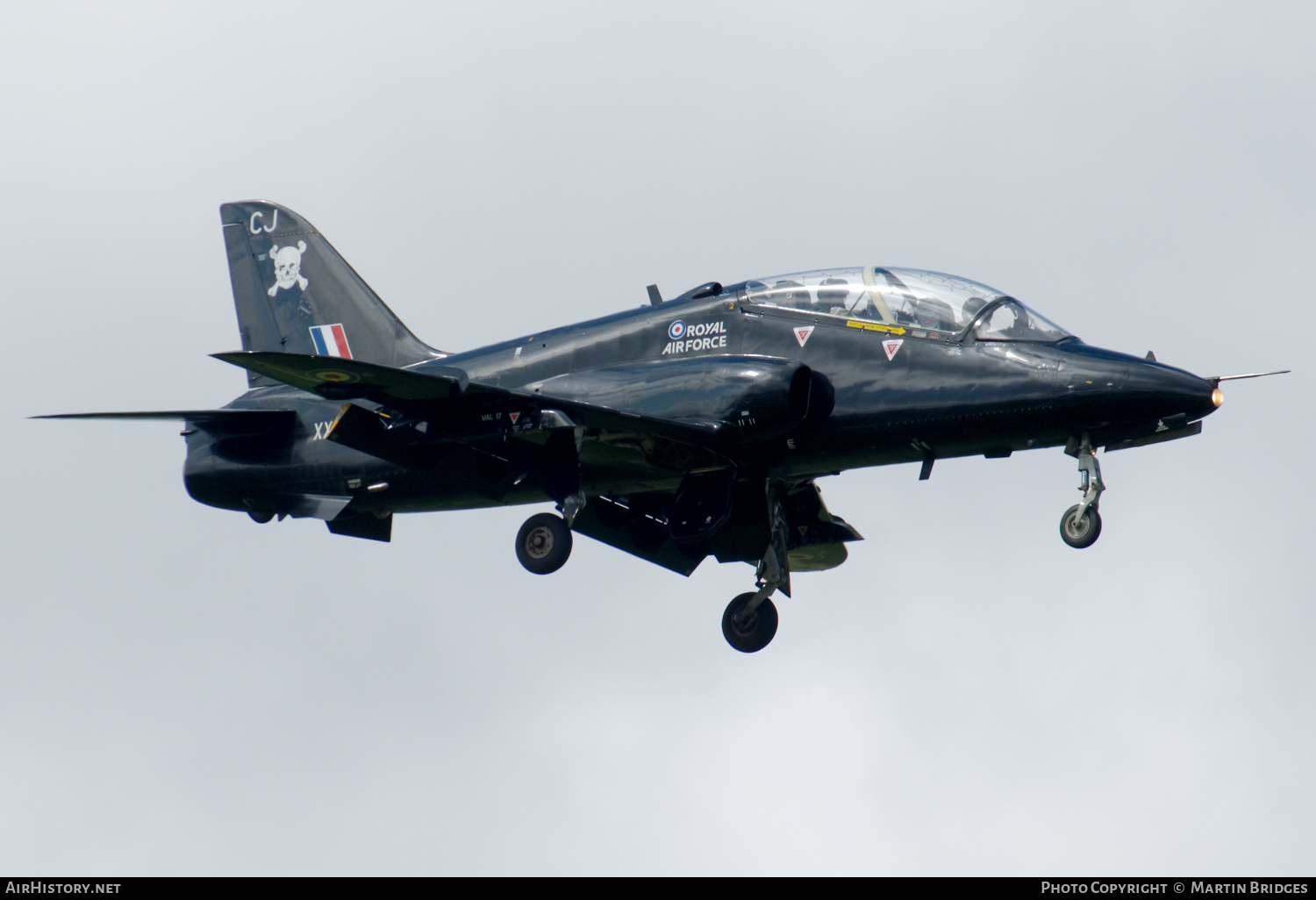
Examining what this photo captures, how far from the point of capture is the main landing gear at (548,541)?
2041cm

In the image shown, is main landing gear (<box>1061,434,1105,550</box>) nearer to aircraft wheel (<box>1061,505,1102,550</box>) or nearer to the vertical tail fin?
aircraft wheel (<box>1061,505,1102,550</box>)

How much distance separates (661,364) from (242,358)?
203 inches

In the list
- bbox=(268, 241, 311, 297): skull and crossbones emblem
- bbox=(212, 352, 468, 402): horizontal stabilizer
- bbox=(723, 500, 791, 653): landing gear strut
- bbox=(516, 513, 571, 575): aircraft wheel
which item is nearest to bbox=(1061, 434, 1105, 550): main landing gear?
bbox=(723, 500, 791, 653): landing gear strut

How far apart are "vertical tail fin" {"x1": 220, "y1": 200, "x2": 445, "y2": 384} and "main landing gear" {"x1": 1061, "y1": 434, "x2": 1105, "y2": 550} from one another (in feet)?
33.9

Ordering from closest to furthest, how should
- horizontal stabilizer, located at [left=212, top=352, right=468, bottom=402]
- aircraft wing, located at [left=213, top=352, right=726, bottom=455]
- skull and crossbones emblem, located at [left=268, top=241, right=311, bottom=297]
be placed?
horizontal stabilizer, located at [left=212, top=352, right=468, bottom=402] → aircraft wing, located at [left=213, top=352, right=726, bottom=455] → skull and crossbones emblem, located at [left=268, top=241, right=311, bottom=297]

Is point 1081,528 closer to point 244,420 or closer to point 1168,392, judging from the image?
point 1168,392

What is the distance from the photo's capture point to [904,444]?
19.3 metres

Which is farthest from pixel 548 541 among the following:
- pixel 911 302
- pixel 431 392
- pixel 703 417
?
pixel 911 302

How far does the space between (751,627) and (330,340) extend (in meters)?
7.83

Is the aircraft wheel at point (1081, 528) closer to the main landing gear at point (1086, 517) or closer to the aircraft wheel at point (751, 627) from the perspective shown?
the main landing gear at point (1086, 517)

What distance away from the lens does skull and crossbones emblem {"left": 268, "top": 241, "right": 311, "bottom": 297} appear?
82.9ft

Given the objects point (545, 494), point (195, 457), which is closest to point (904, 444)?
point (545, 494)

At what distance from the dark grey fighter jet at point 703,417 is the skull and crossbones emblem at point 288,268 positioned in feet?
5.80

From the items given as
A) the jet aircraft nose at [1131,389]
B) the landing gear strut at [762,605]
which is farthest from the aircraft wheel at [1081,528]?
the landing gear strut at [762,605]
